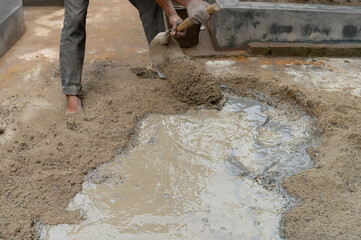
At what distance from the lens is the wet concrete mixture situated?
219cm

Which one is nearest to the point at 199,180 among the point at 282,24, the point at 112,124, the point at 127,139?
the point at 127,139

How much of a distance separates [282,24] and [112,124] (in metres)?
2.21

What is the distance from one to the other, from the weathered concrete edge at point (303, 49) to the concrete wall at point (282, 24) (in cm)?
7

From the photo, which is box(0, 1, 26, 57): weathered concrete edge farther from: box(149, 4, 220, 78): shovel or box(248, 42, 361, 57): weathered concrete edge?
box(248, 42, 361, 57): weathered concrete edge

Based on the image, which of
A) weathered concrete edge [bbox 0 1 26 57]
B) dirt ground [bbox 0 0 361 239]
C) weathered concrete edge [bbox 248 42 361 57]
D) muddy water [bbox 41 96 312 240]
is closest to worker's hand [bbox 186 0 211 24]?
dirt ground [bbox 0 0 361 239]

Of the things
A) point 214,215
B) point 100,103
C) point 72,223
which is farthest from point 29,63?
point 214,215

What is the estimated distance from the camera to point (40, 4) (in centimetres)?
557

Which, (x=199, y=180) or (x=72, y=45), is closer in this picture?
(x=199, y=180)

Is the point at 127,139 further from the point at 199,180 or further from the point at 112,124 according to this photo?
the point at 199,180

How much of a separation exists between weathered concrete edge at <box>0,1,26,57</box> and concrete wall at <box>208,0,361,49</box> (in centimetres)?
224

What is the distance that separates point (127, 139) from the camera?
285 centimetres

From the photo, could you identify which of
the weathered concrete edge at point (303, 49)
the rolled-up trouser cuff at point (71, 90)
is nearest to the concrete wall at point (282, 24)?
the weathered concrete edge at point (303, 49)

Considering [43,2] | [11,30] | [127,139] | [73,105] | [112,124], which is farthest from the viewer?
[43,2]

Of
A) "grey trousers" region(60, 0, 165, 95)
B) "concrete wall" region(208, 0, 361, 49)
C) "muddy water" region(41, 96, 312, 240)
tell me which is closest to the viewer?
"muddy water" region(41, 96, 312, 240)
